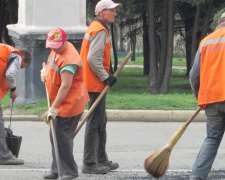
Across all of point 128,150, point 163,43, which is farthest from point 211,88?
point 163,43

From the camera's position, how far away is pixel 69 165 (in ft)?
22.8

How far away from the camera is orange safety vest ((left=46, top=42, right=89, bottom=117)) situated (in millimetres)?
6785

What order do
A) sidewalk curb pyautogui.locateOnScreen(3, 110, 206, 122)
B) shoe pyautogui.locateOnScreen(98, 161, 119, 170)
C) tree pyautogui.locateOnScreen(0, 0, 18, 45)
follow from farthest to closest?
tree pyautogui.locateOnScreen(0, 0, 18, 45) → sidewalk curb pyautogui.locateOnScreen(3, 110, 206, 122) → shoe pyautogui.locateOnScreen(98, 161, 119, 170)

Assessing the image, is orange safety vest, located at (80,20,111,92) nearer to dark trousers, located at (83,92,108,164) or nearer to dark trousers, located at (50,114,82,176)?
dark trousers, located at (83,92,108,164)

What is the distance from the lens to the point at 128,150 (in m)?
9.35

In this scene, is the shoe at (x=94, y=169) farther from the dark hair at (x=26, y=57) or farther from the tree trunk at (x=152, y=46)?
the tree trunk at (x=152, y=46)

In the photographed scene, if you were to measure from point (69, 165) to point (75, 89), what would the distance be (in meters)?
0.77

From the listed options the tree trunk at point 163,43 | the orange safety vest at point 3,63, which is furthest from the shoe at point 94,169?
the tree trunk at point 163,43

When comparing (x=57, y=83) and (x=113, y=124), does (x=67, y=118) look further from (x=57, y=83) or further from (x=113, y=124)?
(x=113, y=124)

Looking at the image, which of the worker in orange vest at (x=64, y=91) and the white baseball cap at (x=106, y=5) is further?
the white baseball cap at (x=106, y=5)

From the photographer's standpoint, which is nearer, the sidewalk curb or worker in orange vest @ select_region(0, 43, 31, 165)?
worker in orange vest @ select_region(0, 43, 31, 165)

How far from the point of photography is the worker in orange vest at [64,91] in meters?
6.70

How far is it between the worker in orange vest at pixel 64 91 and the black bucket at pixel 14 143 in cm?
159

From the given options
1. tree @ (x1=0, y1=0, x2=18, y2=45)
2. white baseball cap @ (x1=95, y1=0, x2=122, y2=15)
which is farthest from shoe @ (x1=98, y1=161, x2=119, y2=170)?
tree @ (x1=0, y1=0, x2=18, y2=45)
